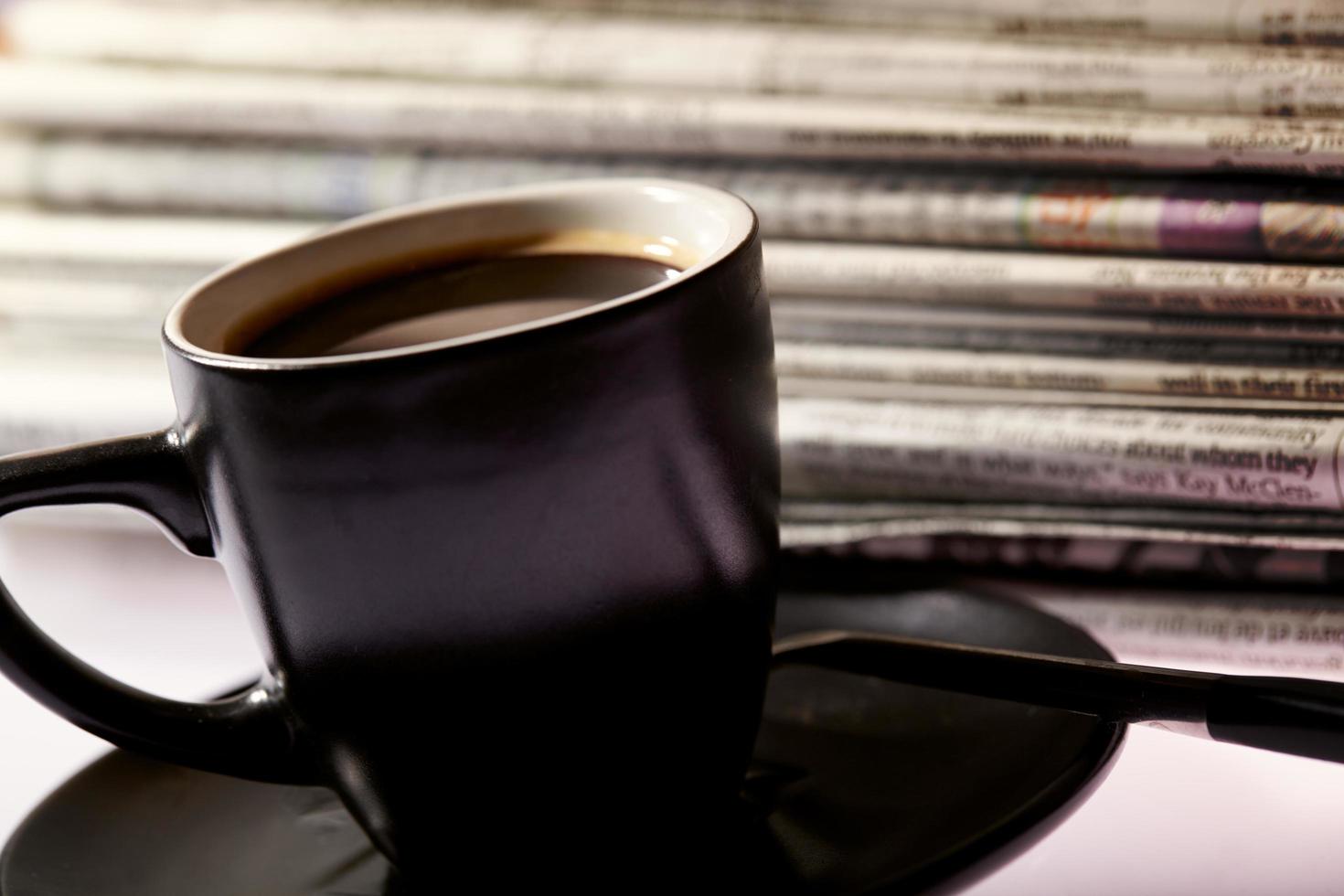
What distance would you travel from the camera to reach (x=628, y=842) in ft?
1.01

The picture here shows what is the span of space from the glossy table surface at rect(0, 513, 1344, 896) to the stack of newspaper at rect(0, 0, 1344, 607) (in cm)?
6

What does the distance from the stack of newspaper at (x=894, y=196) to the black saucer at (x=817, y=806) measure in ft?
0.23

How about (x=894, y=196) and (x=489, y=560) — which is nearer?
(x=489, y=560)

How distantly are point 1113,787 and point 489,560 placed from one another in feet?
0.55

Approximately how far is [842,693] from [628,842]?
0.26 feet

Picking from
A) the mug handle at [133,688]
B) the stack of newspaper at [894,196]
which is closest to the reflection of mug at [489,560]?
the mug handle at [133,688]

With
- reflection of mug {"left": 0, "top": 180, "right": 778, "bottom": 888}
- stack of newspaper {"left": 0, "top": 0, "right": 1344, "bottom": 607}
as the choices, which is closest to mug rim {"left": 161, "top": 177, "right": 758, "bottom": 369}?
reflection of mug {"left": 0, "top": 180, "right": 778, "bottom": 888}

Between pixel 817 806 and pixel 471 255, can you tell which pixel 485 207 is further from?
pixel 817 806

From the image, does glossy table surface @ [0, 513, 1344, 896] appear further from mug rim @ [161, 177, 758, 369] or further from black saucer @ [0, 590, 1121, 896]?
mug rim @ [161, 177, 758, 369]

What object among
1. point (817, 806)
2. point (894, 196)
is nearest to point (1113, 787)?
point (817, 806)

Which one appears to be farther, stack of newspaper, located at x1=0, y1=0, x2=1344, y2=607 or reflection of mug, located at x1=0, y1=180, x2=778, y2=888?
stack of newspaper, located at x1=0, y1=0, x2=1344, y2=607

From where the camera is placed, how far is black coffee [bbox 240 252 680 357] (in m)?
0.34

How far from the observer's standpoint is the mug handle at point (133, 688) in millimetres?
295

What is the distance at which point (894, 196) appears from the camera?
44 centimetres
